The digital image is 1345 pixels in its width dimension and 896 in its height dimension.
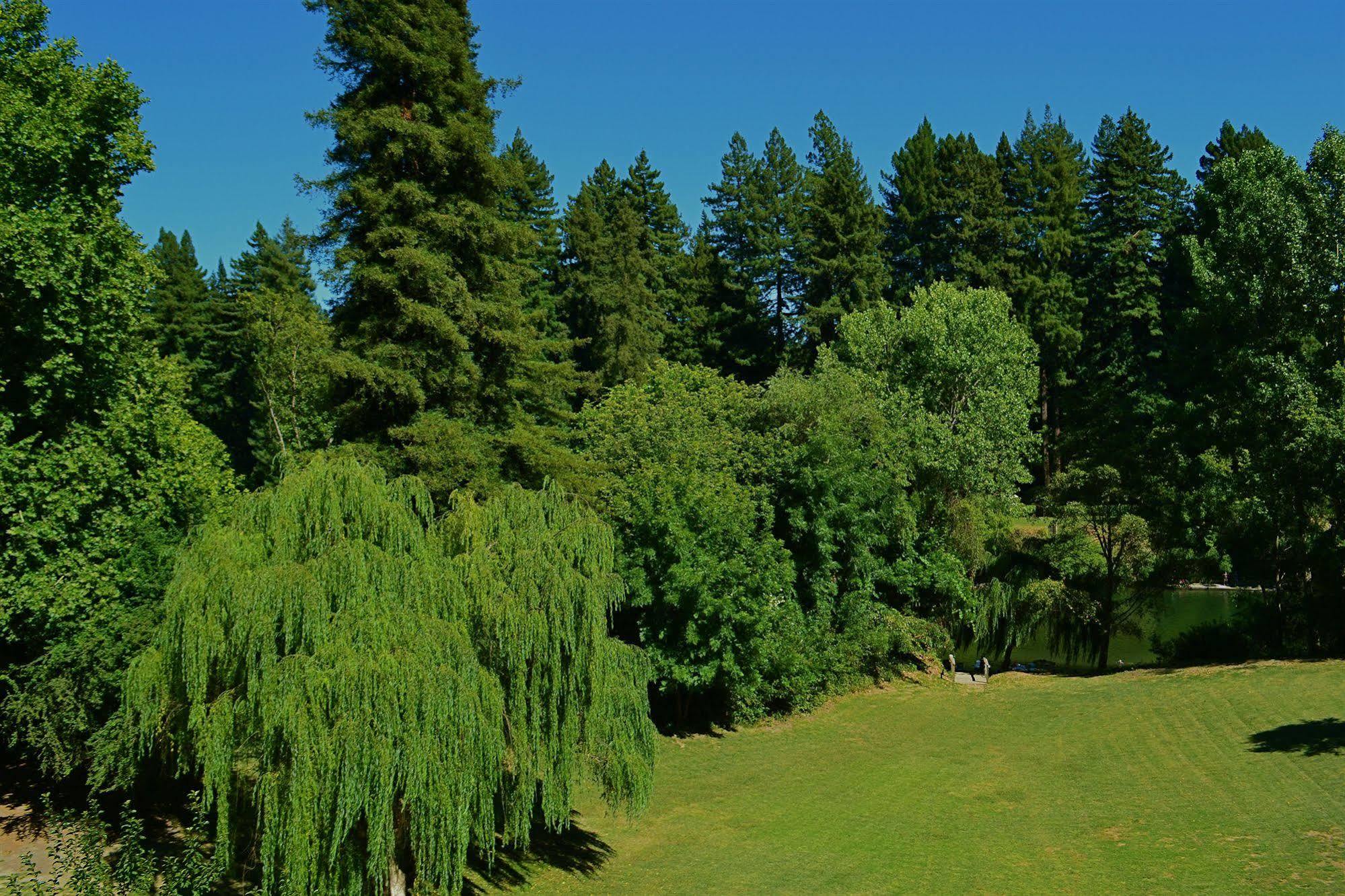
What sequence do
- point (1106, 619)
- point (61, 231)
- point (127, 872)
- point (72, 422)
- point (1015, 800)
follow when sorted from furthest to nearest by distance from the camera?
point (1106, 619) < point (1015, 800) < point (72, 422) < point (61, 231) < point (127, 872)

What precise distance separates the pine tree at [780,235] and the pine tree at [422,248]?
3376 centimetres

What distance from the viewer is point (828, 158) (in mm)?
57000

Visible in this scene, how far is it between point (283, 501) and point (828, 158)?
4945 cm

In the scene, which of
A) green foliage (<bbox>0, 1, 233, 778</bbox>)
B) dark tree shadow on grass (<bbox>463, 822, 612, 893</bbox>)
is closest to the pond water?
dark tree shadow on grass (<bbox>463, 822, 612, 893</bbox>)

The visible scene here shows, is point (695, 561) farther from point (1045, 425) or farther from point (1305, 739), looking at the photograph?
point (1045, 425)

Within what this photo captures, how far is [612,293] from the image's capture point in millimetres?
46812

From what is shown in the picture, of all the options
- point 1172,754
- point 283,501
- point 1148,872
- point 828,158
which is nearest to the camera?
point 283,501

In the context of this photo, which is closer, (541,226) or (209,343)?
(541,226)

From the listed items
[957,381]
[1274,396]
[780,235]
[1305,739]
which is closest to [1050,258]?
[780,235]

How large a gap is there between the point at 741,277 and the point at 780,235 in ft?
11.5

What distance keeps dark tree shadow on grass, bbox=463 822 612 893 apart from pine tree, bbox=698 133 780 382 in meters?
39.0

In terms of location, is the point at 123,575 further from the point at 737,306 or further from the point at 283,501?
the point at 737,306

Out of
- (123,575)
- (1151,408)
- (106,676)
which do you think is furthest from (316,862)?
(1151,408)

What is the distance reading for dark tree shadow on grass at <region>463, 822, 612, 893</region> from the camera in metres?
15.9
